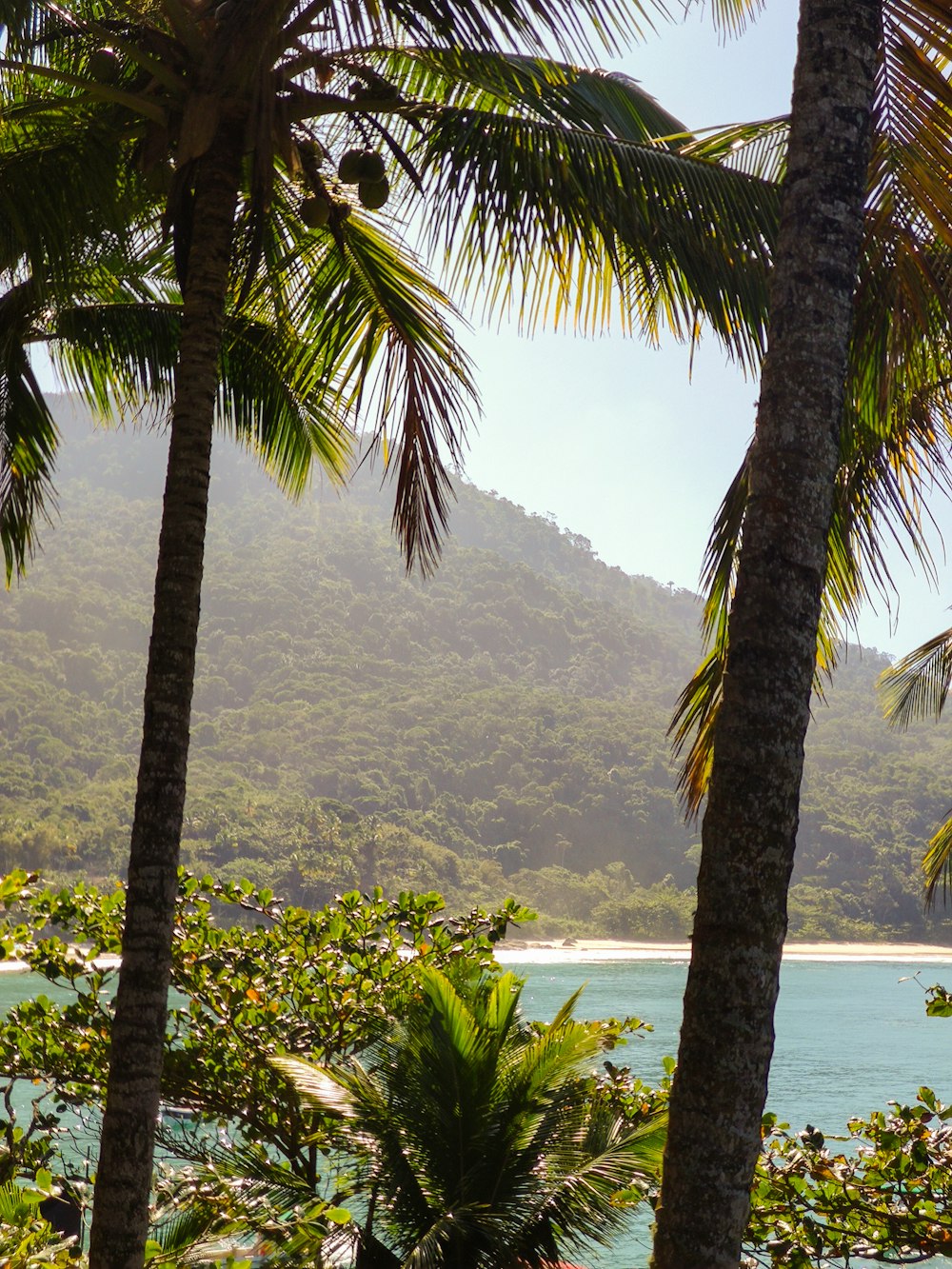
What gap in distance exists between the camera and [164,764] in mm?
3494

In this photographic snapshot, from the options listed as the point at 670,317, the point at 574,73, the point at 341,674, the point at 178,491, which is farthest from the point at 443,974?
the point at 341,674

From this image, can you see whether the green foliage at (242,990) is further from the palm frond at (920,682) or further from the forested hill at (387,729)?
the forested hill at (387,729)

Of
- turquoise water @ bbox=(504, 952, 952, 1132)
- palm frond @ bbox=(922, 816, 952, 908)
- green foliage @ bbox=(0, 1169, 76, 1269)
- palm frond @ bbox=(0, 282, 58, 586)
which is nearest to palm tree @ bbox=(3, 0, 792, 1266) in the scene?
green foliage @ bbox=(0, 1169, 76, 1269)

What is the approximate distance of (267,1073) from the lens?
5348 millimetres

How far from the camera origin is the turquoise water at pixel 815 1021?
32562 millimetres

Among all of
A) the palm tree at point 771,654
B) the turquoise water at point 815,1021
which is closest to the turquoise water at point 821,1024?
the turquoise water at point 815,1021

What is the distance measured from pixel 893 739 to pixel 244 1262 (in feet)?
287

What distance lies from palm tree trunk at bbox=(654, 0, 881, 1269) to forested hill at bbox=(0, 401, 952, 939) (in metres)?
52.6

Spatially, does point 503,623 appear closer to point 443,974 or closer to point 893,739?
point 893,739

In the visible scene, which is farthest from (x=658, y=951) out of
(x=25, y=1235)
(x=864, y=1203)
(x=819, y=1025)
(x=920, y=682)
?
(x=25, y=1235)

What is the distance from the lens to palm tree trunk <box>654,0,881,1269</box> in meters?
2.06

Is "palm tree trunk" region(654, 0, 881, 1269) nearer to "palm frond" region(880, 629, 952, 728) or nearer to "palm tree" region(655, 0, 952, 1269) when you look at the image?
"palm tree" region(655, 0, 952, 1269)

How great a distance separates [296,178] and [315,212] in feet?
0.64

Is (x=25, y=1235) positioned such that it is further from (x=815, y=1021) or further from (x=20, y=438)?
(x=815, y=1021)
